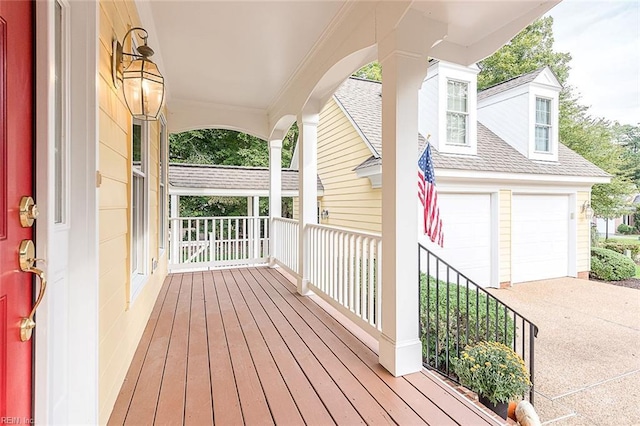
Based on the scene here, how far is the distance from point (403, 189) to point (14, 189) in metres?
2.00

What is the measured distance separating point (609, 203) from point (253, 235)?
1211cm

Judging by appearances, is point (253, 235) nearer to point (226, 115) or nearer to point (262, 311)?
point (226, 115)

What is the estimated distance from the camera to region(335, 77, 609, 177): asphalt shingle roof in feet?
19.0

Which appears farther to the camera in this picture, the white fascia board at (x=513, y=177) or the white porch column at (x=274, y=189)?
the white porch column at (x=274, y=189)

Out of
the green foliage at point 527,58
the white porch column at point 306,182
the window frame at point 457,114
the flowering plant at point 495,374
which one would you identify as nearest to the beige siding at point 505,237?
the window frame at point 457,114

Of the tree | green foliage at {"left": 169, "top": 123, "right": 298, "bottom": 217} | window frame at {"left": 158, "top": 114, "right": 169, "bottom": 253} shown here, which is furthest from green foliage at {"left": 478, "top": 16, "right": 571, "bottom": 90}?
window frame at {"left": 158, "top": 114, "right": 169, "bottom": 253}

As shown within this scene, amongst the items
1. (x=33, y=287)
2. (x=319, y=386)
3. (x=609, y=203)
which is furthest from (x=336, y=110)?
(x=609, y=203)

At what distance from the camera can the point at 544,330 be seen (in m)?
4.38

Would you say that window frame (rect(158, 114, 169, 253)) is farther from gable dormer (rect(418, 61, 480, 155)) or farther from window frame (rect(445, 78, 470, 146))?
window frame (rect(445, 78, 470, 146))

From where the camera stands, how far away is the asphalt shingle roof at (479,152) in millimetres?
5797

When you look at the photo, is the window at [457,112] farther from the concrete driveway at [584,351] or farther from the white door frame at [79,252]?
the white door frame at [79,252]

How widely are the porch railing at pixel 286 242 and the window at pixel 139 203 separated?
2115 millimetres

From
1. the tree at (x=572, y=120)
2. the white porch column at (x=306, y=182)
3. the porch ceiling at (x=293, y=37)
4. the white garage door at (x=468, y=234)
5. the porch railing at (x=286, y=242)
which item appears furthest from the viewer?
the tree at (x=572, y=120)

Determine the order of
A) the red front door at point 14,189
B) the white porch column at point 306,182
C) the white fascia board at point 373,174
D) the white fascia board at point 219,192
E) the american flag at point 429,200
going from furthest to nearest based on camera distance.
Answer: the white fascia board at point 219,192
the white fascia board at point 373,174
the white porch column at point 306,182
the american flag at point 429,200
the red front door at point 14,189
